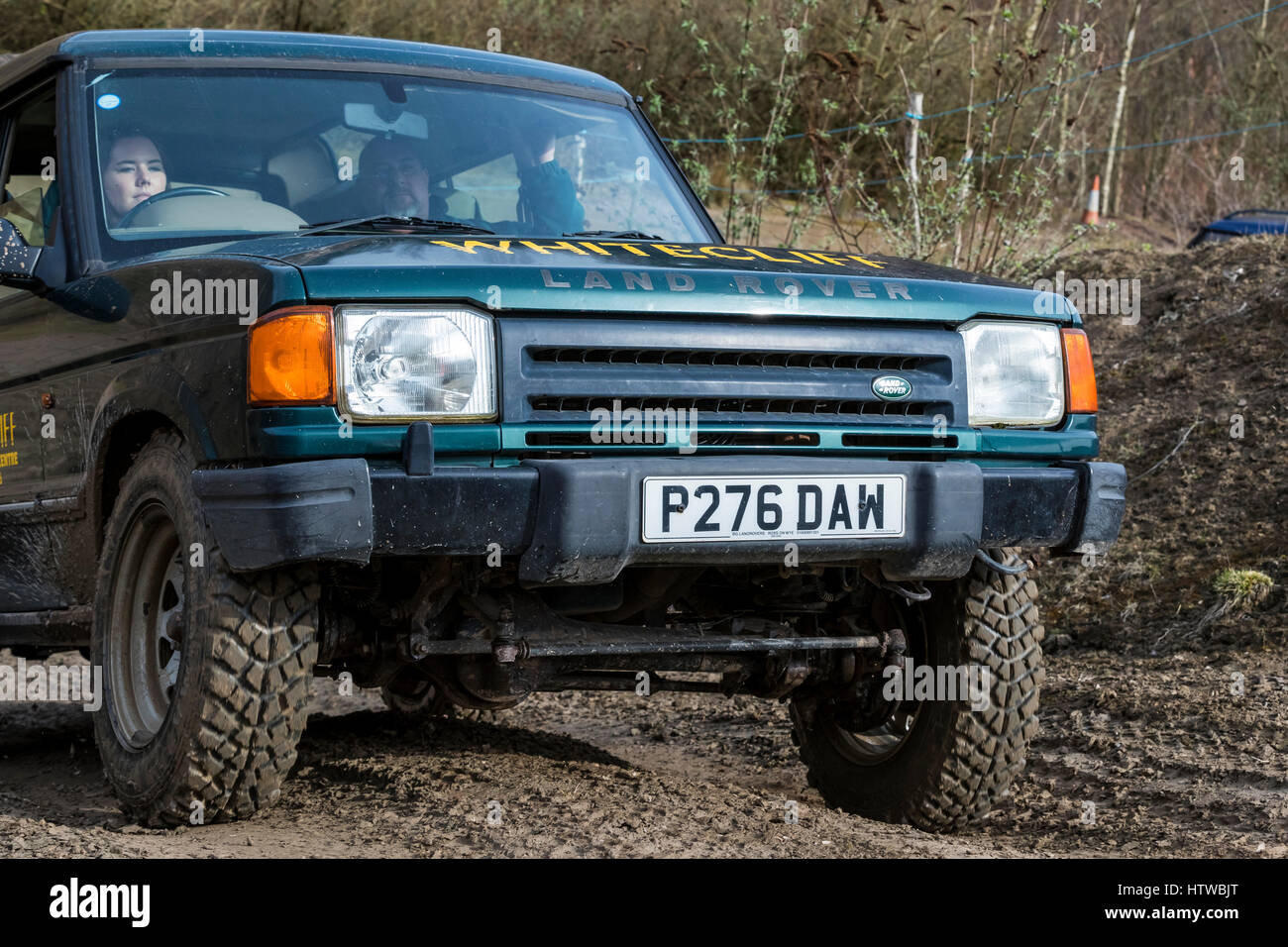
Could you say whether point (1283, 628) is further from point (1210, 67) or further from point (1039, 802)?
point (1210, 67)

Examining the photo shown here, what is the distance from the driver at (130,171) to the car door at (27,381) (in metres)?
0.21

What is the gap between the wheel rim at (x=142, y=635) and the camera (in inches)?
136

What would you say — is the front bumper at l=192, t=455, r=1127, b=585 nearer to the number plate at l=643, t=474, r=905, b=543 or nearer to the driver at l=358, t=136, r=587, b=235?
the number plate at l=643, t=474, r=905, b=543

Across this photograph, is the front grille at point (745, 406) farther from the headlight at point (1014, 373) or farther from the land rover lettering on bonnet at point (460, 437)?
the headlight at point (1014, 373)

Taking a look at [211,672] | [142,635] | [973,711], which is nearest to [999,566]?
[973,711]

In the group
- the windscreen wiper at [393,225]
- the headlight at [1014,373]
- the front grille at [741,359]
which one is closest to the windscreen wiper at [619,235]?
the windscreen wiper at [393,225]

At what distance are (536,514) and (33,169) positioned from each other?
8.12ft

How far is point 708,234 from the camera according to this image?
180 inches

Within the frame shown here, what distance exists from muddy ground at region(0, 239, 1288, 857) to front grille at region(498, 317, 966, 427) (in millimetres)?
993

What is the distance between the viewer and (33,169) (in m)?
4.49

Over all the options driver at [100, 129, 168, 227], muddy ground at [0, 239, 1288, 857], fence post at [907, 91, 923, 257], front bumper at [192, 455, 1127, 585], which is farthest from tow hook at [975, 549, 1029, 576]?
fence post at [907, 91, 923, 257]

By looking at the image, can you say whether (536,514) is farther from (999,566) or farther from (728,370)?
(999,566)

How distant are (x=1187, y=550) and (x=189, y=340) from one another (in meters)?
4.49
